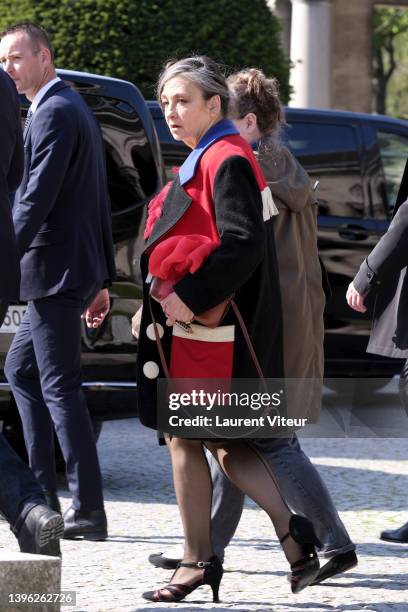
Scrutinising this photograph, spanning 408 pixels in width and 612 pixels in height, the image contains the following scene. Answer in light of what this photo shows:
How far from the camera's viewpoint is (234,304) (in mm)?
4578

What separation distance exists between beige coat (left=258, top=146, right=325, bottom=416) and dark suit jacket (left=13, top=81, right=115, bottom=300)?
808mm

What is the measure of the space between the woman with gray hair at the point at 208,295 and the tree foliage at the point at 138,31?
7.93 metres

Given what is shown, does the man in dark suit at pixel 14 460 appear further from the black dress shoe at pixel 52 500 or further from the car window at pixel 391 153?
the car window at pixel 391 153

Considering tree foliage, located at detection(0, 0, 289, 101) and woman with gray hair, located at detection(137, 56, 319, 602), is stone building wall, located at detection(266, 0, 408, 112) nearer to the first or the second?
tree foliage, located at detection(0, 0, 289, 101)

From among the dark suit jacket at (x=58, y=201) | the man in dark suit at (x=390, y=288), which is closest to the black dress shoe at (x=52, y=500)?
the dark suit jacket at (x=58, y=201)

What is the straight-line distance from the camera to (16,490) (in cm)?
456

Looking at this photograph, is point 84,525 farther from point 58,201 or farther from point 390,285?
point 390,285

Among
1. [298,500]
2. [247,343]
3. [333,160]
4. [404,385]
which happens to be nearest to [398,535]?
[404,385]

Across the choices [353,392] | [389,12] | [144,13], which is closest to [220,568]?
[353,392]

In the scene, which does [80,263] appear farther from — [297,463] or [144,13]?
[144,13]

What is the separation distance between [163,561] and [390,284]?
4.20 feet

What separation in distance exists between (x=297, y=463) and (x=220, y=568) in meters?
0.42

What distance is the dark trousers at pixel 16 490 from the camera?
4.54 m

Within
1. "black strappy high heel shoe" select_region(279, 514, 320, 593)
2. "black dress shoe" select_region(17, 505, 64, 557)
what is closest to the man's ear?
"black dress shoe" select_region(17, 505, 64, 557)
